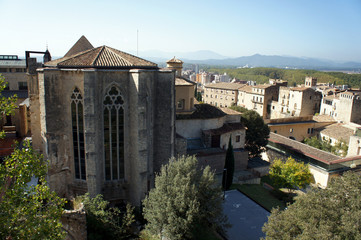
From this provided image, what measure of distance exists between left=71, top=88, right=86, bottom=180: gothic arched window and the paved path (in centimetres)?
1235

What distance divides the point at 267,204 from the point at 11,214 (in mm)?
22190

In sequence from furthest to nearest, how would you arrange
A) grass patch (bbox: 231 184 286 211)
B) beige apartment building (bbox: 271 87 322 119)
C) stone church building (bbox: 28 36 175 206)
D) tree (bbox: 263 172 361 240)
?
beige apartment building (bbox: 271 87 322 119) < grass patch (bbox: 231 184 286 211) < stone church building (bbox: 28 36 175 206) < tree (bbox: 263 172 361 240)

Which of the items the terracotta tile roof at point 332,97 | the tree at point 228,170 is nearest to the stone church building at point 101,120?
the tree at point 228,170

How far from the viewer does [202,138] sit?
3195 centimetres

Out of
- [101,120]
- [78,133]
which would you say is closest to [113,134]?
[101,120]

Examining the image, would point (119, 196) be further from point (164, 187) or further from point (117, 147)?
point (164, 187)

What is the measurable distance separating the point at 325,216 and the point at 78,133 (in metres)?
16.7

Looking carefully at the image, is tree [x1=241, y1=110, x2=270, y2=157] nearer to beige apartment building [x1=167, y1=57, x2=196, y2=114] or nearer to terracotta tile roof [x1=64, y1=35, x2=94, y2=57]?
beige apartment building [x1=167, y1=57, x2=196, y2=114]

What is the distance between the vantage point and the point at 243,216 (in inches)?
883

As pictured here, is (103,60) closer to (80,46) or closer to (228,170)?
(80,46)

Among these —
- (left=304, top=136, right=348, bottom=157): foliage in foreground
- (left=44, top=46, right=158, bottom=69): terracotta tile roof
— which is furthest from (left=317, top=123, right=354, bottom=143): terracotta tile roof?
(left=44, top=46, right=158, bottom=69): terracotta tile roof

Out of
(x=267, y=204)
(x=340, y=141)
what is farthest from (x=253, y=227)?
(x=340, y=141)

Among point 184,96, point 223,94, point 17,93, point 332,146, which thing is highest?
point 184,96

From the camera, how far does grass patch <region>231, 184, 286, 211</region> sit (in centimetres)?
2578
